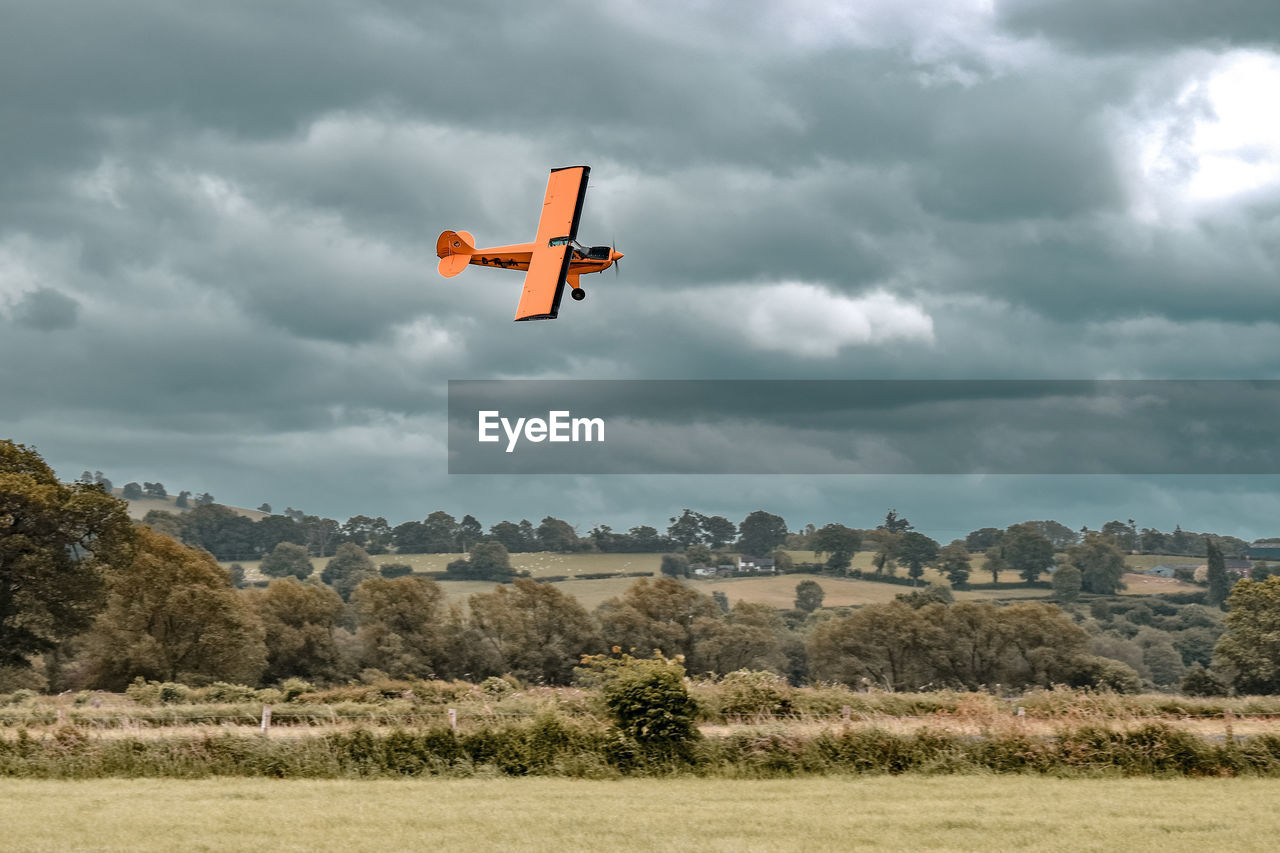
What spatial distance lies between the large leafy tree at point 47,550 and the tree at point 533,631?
34498 mm

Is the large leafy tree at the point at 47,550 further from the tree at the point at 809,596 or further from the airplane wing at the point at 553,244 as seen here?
the tree at the point at 809,596

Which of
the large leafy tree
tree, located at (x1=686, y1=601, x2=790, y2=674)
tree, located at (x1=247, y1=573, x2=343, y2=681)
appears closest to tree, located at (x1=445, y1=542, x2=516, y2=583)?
tree, located at (x1=686, y1=601, x2=790, y2=674)

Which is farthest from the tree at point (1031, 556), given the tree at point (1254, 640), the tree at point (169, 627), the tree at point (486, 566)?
the tree at point (169, 627)

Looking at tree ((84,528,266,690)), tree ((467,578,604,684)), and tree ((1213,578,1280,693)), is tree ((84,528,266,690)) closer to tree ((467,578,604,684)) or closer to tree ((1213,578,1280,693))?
tree ((467,578,604,684))

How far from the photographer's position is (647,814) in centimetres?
1917

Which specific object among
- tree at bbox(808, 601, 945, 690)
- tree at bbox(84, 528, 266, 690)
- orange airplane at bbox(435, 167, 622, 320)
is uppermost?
orange airplane at bbox(435, 167, 622, 320)

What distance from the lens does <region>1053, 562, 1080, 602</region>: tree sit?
17900cm

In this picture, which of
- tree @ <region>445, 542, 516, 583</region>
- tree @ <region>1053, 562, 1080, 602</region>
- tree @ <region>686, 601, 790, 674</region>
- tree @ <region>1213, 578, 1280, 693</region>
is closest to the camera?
tree @ <region>1213, 578, 1280, 693</region>

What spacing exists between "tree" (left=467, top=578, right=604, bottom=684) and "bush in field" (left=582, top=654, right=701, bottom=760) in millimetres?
65329

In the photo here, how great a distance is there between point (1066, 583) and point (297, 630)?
13259cm

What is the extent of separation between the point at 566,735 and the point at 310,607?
225 feet

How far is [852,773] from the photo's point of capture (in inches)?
928

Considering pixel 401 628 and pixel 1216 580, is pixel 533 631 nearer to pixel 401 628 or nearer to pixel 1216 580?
pixel 401 628

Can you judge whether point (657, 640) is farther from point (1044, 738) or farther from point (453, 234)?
point (1044, 738)
